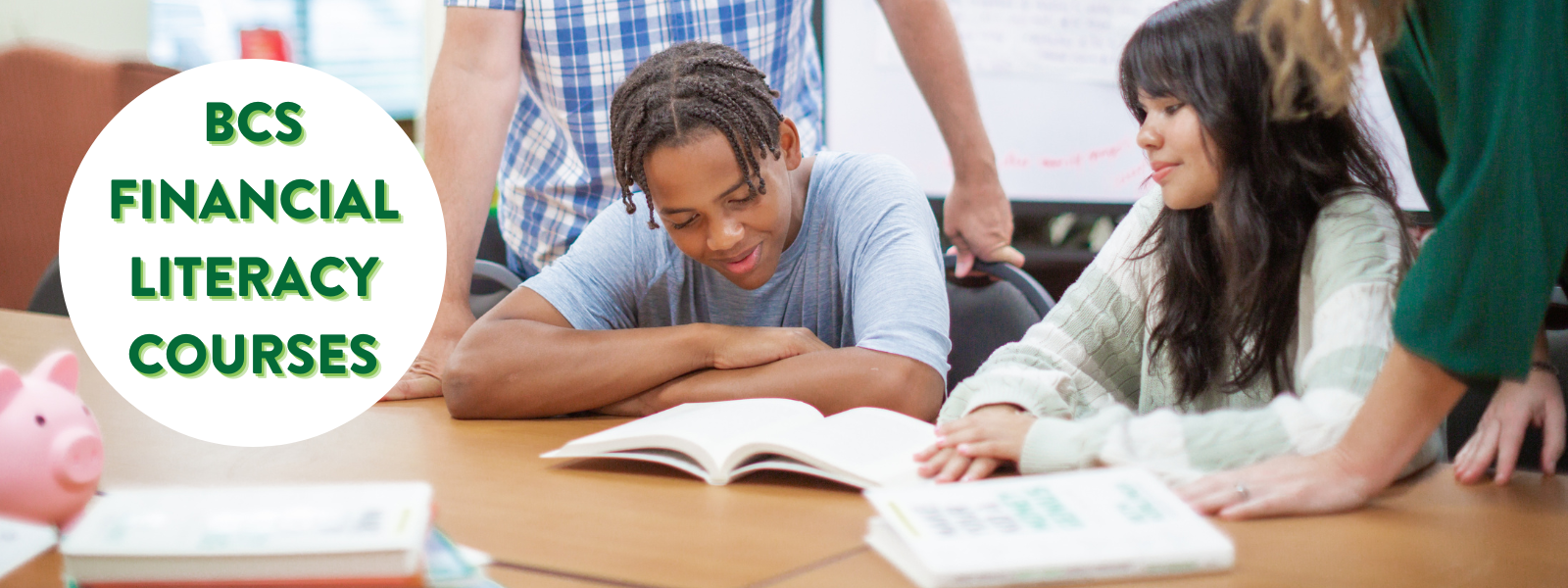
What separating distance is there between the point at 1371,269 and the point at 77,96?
280 centimetres

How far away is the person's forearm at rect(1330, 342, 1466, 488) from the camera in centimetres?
71

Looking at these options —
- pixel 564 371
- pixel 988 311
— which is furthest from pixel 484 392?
pixel 988 311

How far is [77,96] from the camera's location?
8.70ft

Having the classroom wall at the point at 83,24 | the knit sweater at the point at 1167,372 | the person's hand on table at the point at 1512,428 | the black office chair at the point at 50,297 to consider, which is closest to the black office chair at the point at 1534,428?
the person's hand on table at the point at 1512,428

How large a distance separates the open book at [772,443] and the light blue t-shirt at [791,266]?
1.01 feet

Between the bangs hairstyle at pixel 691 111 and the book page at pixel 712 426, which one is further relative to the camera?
the bangs hairstyle at pixel 691 111

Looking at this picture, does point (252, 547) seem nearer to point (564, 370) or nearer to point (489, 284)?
point (564, 370)

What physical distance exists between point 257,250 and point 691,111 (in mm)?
450

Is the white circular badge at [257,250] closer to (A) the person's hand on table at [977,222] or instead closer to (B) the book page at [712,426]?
(B) the book page at [712,426]

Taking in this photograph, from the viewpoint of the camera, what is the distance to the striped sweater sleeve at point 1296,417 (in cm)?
80

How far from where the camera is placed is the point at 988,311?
1532mm

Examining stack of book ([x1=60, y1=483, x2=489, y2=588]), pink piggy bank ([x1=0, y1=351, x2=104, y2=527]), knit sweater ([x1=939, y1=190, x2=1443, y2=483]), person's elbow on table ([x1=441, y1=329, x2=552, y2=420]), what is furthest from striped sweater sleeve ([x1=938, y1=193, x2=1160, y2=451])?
pink piggy bank ([x1=0, y1=351, x2=104, y2=527])

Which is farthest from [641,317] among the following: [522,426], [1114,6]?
[1114,6]

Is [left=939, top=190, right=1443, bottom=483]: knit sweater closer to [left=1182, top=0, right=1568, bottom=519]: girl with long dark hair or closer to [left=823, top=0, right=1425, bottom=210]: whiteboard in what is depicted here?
[left=1182, top=0, right=1568, bottom=519]: girl with long dark hair
